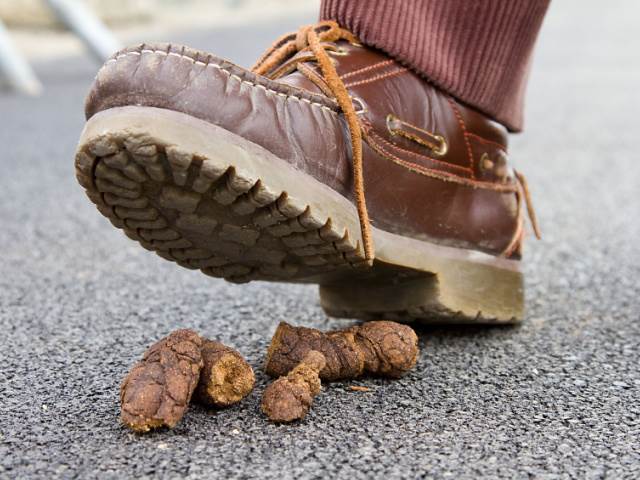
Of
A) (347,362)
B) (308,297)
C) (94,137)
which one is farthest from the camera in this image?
(308,297)

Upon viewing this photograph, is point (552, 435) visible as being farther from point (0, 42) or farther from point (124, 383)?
point (0, 42)

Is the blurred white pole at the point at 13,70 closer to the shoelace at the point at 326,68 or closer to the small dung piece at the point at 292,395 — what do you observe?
the shoelace at the point at 326,68

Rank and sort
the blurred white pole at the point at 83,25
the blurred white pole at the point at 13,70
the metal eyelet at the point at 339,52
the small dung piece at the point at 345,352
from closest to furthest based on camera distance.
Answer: the small dung piece at the point at 345,352, the metal eyelet at the point at 339,52, the blurred white pole at the point at 13,70, the blurred white pole at the point at 83,25

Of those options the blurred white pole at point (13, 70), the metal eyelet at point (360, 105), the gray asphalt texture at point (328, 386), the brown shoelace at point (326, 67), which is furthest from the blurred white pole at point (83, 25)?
the metal eyelet at point (360, 105)

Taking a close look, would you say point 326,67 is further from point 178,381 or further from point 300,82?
point 178,381

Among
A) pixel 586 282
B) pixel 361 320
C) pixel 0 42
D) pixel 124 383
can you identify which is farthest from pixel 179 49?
pixel 0 42

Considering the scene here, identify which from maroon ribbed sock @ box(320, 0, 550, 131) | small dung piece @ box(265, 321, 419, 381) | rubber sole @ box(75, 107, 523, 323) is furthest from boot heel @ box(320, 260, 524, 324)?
maroon ribbed sock @ box(320, 0, 550, 131)
